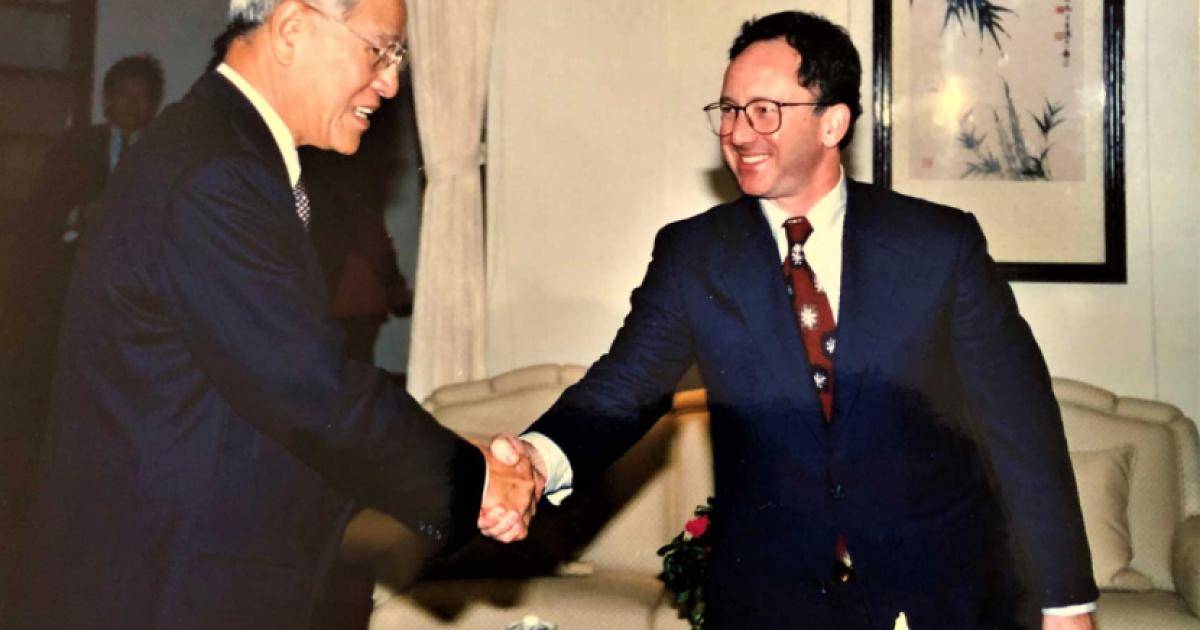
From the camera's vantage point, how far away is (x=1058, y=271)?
13.6 ft

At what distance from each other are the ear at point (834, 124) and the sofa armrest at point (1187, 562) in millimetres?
1806

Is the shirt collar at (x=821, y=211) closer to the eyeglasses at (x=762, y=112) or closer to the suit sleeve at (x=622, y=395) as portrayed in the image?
the eyeglasses at (x=762, y=112)

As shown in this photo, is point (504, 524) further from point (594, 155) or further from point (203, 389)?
point (594, 155)

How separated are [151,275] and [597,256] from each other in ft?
8.59

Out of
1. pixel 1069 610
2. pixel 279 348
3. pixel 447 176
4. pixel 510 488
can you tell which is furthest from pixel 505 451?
pixel 447 176

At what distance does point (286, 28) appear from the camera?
204cm

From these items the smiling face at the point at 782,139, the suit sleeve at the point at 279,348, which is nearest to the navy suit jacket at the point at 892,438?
the smiling face at the point at 782,139

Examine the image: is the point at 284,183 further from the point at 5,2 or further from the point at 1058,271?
the point at 1058,271

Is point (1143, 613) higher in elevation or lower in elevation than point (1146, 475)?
lower

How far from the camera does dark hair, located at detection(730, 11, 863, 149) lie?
7.91 ft

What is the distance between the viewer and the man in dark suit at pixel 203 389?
1854mm

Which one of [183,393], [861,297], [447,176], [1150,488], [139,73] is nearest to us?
[183,393]

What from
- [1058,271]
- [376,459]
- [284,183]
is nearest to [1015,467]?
[376,459]

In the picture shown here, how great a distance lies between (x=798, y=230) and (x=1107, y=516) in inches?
73.2
